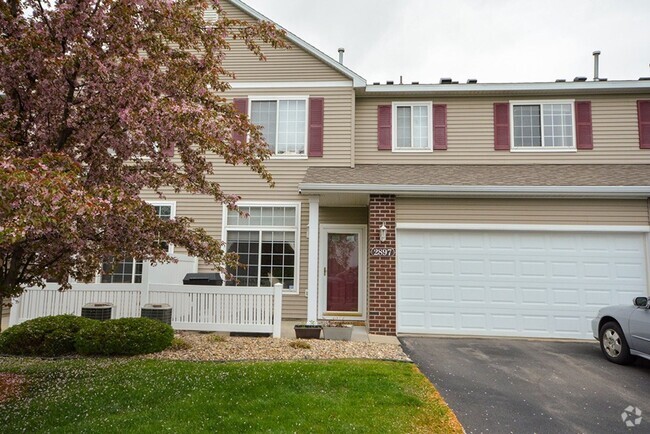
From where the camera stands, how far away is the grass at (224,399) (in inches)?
156

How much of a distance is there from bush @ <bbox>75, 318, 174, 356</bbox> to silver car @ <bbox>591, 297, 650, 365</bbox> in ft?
22.9

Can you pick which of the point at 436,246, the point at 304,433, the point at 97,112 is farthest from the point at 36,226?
the point at 436,246

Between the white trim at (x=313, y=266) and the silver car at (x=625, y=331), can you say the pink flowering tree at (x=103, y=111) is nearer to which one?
the white trim at (x=313, y=266)

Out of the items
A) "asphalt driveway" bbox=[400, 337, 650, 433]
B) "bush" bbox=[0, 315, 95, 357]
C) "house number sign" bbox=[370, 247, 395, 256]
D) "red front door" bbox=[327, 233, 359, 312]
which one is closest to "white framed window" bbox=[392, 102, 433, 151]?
"red front door" bbox=[327, 233, 359, 312]

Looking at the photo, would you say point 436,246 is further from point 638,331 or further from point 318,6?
point 318,6

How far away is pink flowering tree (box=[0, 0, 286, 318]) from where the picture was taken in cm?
411

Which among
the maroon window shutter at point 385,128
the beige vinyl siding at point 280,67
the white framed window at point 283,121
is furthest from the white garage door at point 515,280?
the beige vinyl siding at point 280,67

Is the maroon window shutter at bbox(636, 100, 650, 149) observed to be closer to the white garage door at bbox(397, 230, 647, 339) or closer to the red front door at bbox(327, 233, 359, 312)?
the white garage door at bbox(397, 230, 647, 339)

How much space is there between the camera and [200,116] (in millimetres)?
4367

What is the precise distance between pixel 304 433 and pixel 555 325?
6.69 m

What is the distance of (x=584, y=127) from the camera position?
36.0 feet

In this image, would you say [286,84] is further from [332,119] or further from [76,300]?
[76,300]

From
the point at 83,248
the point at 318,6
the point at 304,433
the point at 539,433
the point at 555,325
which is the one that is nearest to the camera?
the point at 304,433

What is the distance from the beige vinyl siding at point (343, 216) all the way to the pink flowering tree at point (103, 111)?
5.39 meters
